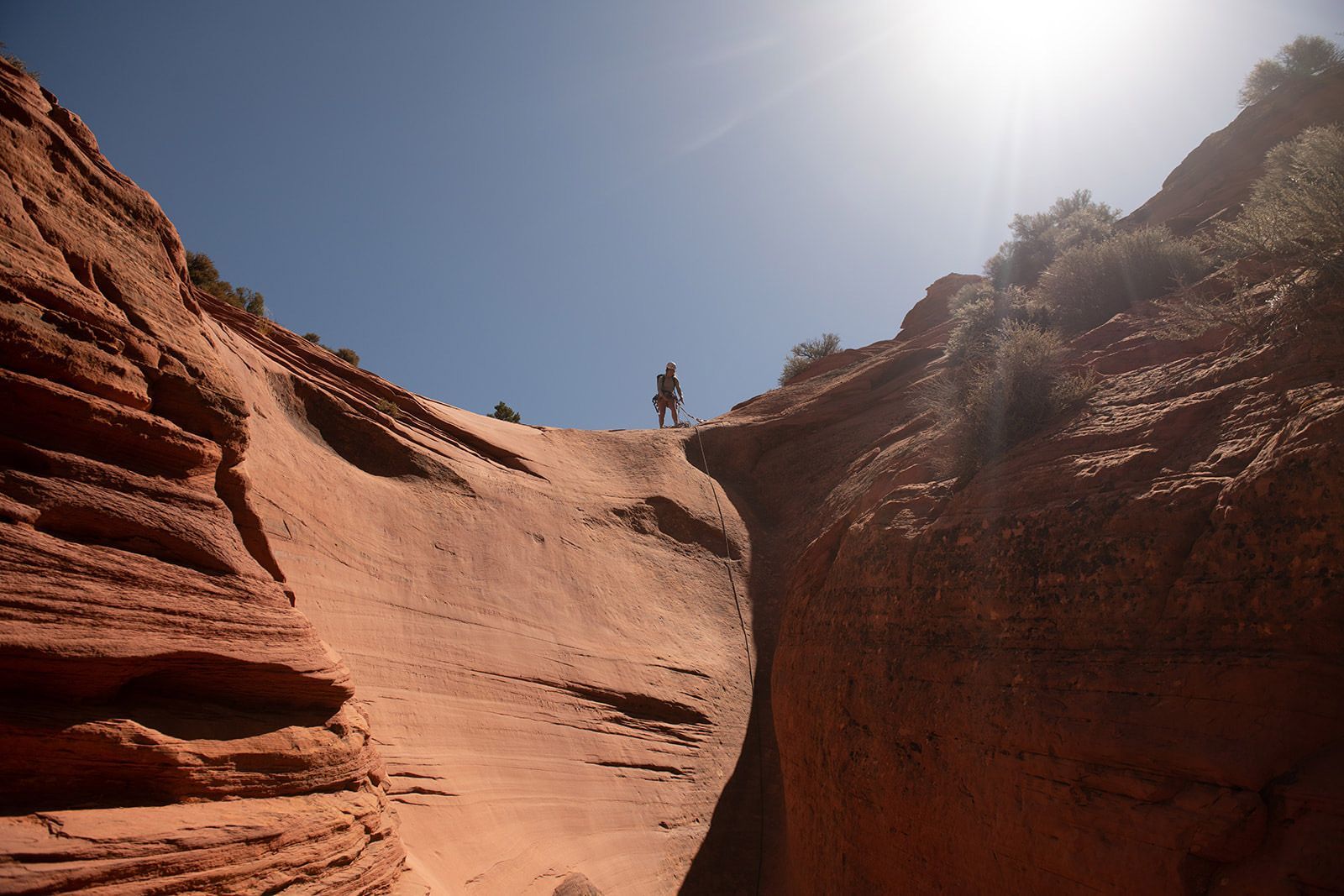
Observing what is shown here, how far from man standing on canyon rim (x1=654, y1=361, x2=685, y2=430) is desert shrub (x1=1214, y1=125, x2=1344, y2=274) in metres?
17.2

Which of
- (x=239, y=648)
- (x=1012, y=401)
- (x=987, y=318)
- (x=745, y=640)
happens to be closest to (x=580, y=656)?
(x=745, y=640)

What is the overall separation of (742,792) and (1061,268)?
11.3 metres

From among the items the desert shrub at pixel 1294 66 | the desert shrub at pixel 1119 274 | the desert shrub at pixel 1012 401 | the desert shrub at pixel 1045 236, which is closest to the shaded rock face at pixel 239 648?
the desert shrub at pixel 1012 401

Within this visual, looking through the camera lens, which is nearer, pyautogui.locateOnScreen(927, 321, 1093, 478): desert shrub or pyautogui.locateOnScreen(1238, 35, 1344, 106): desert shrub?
pyautogui.locateOnScreen(927, 321, 1093, 478): desert shrub

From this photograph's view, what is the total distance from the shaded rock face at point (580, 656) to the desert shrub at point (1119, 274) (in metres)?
2.87

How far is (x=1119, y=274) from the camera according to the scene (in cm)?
1247

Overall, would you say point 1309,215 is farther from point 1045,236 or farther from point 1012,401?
point 1045,236

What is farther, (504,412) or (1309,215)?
(504,412)

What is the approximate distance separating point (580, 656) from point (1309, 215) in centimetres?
1064

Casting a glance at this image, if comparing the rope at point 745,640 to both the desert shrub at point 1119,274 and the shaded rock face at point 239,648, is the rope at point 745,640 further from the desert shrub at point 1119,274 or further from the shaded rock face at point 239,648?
the desert shrub at point 1119,274

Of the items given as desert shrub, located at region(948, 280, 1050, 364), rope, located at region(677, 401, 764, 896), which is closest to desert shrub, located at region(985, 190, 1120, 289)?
desert shrub, located at region(948, 280, 1050, 364)

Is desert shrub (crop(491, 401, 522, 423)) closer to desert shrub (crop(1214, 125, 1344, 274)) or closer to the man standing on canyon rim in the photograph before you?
the man standing on canyon rim

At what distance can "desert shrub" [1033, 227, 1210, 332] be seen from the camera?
469 inches

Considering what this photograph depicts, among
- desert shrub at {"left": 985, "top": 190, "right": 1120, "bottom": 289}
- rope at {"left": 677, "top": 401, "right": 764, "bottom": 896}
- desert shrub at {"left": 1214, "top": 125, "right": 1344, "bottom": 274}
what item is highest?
desert shrub at {"left": 985, "top": 190, "right": 1120, "bottom": 289}
